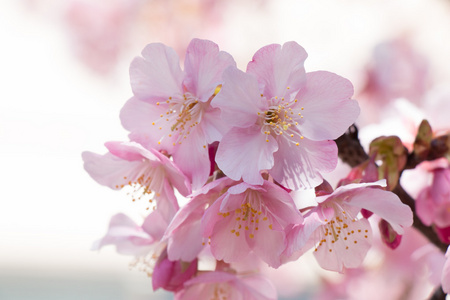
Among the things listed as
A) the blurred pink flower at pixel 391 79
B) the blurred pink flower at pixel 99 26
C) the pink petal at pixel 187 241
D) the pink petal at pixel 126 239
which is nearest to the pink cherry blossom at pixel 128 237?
the pink petal at pixel 126 239

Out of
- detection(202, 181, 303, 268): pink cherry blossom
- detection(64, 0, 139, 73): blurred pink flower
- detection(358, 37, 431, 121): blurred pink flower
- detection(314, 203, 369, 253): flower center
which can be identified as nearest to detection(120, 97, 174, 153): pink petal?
detection(202, 181, 303, 268): pink cherry blossom

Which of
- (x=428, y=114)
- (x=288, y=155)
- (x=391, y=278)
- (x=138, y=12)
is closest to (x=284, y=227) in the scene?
(x=288, y=155)

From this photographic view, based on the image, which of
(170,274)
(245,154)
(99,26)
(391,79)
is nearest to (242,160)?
(245,154)

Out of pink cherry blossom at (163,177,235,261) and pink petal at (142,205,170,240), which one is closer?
pink cherry blossom at (163,177,235,261)

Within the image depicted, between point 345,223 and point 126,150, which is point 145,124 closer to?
point 126,150

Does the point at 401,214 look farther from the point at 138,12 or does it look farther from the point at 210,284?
the point at 138,12

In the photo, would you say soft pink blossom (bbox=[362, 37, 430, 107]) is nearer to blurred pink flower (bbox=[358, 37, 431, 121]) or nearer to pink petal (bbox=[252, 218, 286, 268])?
blurred pink flower (bbox=[358, 37, 431, 121])
